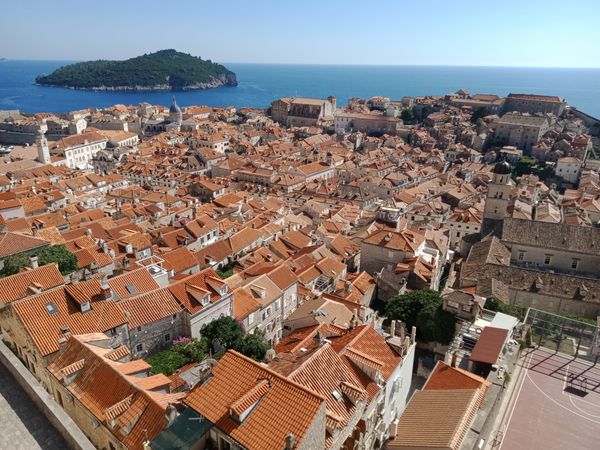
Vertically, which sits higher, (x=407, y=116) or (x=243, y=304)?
(x=243, y=304)

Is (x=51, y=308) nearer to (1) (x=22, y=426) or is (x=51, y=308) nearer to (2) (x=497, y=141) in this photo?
(1) (x=22, y=426)

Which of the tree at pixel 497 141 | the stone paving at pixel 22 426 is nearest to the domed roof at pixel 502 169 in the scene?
the stone paving at pixel 22 426

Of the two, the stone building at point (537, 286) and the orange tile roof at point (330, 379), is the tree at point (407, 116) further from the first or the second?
the orange tile roof at point (330, 379)

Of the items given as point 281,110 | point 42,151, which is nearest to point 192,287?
point 42,151

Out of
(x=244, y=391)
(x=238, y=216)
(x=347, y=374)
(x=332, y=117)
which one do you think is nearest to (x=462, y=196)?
(x=238, y=216)

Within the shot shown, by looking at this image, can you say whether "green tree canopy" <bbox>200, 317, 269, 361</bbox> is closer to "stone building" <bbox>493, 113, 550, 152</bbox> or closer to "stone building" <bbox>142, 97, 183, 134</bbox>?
"stone building" <bbox>493, 113, 550, 152</bbox>

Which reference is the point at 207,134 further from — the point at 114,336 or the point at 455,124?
the point at 114,336
